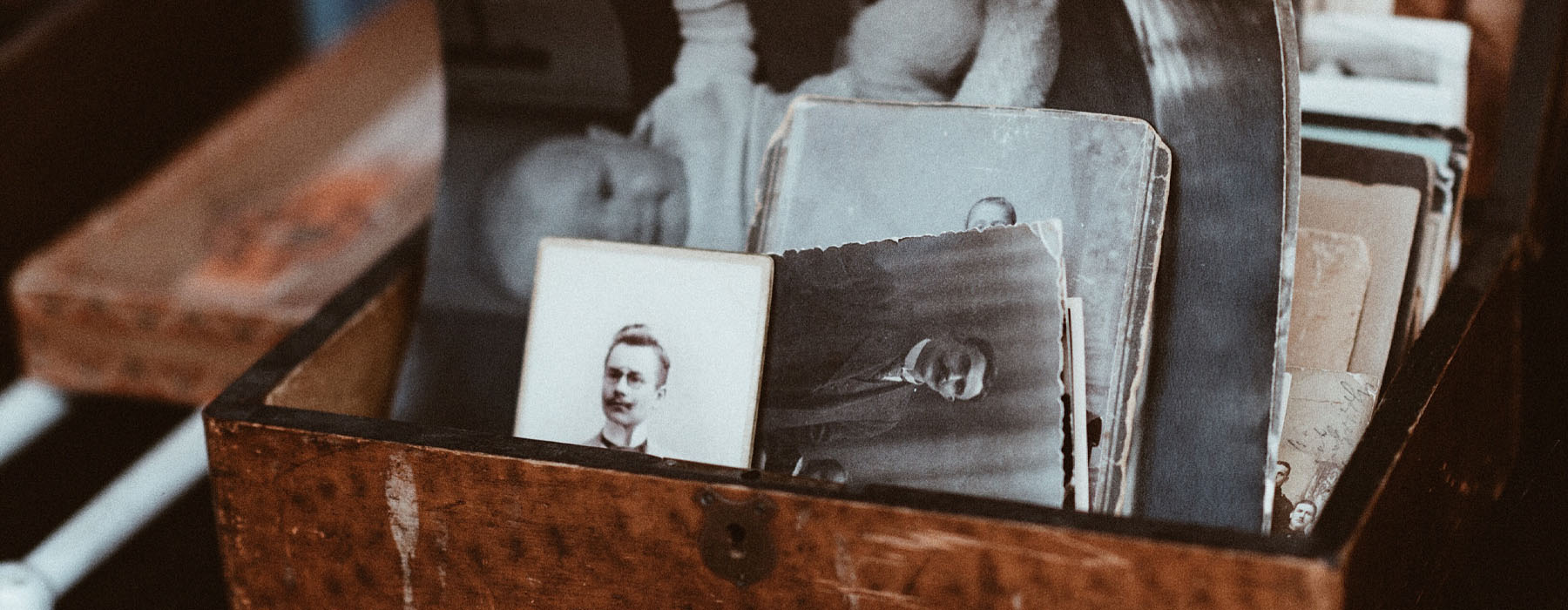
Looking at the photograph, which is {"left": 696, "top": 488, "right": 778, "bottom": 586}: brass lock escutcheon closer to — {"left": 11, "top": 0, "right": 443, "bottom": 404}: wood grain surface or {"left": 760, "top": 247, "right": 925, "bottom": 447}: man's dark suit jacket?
{"left": 760, "top": 247, "right": 925, "bottom": 447}: man's dark suit jacket

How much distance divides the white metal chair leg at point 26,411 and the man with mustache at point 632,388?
824 mm

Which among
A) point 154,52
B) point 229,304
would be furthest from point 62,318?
point 154,52

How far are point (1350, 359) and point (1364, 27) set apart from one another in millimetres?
295

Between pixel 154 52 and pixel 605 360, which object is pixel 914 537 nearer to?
pixel 605 360

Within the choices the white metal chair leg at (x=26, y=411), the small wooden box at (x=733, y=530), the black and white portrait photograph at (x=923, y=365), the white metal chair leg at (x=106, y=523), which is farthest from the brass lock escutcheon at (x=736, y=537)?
the white metal chair leg at (x=26, y=411)

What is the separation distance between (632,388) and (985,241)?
26 cm

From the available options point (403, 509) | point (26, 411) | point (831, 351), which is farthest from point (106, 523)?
point (831, 351)

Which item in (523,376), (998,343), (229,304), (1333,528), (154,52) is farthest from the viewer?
(154,52)

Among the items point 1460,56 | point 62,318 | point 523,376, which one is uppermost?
point 1460,56

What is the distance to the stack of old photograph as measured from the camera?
0.75m

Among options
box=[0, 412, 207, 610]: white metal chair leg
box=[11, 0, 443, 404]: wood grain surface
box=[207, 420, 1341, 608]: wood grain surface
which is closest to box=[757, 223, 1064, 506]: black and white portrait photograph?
box=[207, 420, 1341, 608]: wood grain surface

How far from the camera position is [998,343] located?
764 mm

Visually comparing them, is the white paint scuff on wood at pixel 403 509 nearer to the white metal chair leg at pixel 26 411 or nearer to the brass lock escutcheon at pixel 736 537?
the brass lock escutcheon at pixel 736 537

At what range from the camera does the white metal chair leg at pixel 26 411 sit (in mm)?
1320
